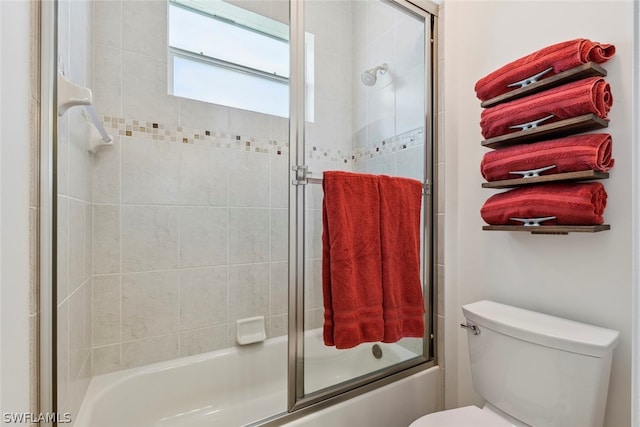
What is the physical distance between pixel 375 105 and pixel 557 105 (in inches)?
29.3

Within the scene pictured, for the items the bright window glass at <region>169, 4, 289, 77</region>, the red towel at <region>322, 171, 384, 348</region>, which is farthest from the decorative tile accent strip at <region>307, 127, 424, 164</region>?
the bright window glass at <region>169, 4, 289, 77</region>

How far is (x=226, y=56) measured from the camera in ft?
5.57

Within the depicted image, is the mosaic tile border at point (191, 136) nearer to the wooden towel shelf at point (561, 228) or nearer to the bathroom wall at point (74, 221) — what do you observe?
the bathroom wall at point (74, 221)

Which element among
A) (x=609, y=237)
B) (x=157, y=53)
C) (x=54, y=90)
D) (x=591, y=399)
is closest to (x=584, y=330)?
(x=591, y=399)

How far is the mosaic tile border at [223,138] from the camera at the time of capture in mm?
1389

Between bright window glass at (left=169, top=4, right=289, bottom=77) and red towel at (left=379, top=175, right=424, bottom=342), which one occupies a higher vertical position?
bright window glass at (left=169, top=4, right=289, bottom=77)

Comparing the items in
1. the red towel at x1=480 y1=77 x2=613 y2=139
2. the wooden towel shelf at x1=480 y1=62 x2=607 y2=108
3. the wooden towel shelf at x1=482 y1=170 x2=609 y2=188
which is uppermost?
the wooden towel shelf at x1=480 y1=62 x2=607 y2=108

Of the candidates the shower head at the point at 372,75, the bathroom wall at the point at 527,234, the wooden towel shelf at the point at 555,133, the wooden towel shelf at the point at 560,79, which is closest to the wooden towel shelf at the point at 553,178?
the wooden towel shelf at the point at 555,133

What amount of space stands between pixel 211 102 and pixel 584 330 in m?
1.79

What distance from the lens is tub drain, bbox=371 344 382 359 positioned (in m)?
1.38

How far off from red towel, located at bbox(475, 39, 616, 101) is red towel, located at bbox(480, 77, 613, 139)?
0.06 metres

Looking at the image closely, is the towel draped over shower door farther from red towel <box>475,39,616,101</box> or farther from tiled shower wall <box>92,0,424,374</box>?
red towel <box>475,39,616,101</box>

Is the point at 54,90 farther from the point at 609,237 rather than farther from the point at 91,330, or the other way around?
the point at 609,237

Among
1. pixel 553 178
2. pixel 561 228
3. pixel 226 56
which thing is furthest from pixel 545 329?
pixel 226 56
